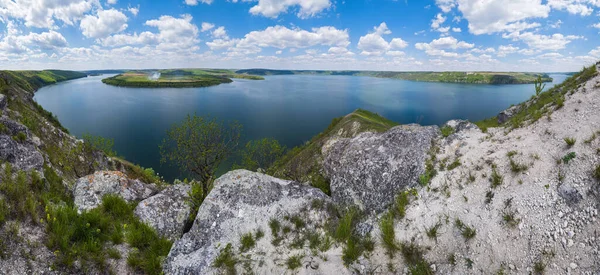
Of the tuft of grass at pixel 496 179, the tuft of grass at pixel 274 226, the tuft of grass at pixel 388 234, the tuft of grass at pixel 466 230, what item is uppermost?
the tuft of grass at pixel 496 179

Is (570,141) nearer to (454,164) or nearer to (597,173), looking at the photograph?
(597,173)

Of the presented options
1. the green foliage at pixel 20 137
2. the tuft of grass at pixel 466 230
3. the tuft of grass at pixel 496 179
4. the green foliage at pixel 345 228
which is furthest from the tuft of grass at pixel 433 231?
the green foliage at pixel 20 137

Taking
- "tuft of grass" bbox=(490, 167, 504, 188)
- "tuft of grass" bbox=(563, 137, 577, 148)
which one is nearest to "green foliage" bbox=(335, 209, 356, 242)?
"tuft of grass" bbox=(490, 167, 504, 188)

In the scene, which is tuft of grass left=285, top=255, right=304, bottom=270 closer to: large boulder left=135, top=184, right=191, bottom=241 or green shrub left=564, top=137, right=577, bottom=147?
large boulder left=135, top=184, right=191, bottom=241

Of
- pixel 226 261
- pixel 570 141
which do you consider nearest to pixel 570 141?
pixel 570 141

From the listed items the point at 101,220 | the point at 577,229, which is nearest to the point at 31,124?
the point at 101,220

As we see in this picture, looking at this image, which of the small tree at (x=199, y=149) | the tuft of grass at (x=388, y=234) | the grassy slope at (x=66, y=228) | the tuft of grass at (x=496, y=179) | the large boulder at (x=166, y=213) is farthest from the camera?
the small tree at (x=199, y=149)

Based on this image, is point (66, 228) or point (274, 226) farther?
point (274, 226)

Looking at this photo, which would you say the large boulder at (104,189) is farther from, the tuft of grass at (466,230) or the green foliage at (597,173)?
the green foliage at (597,173)
